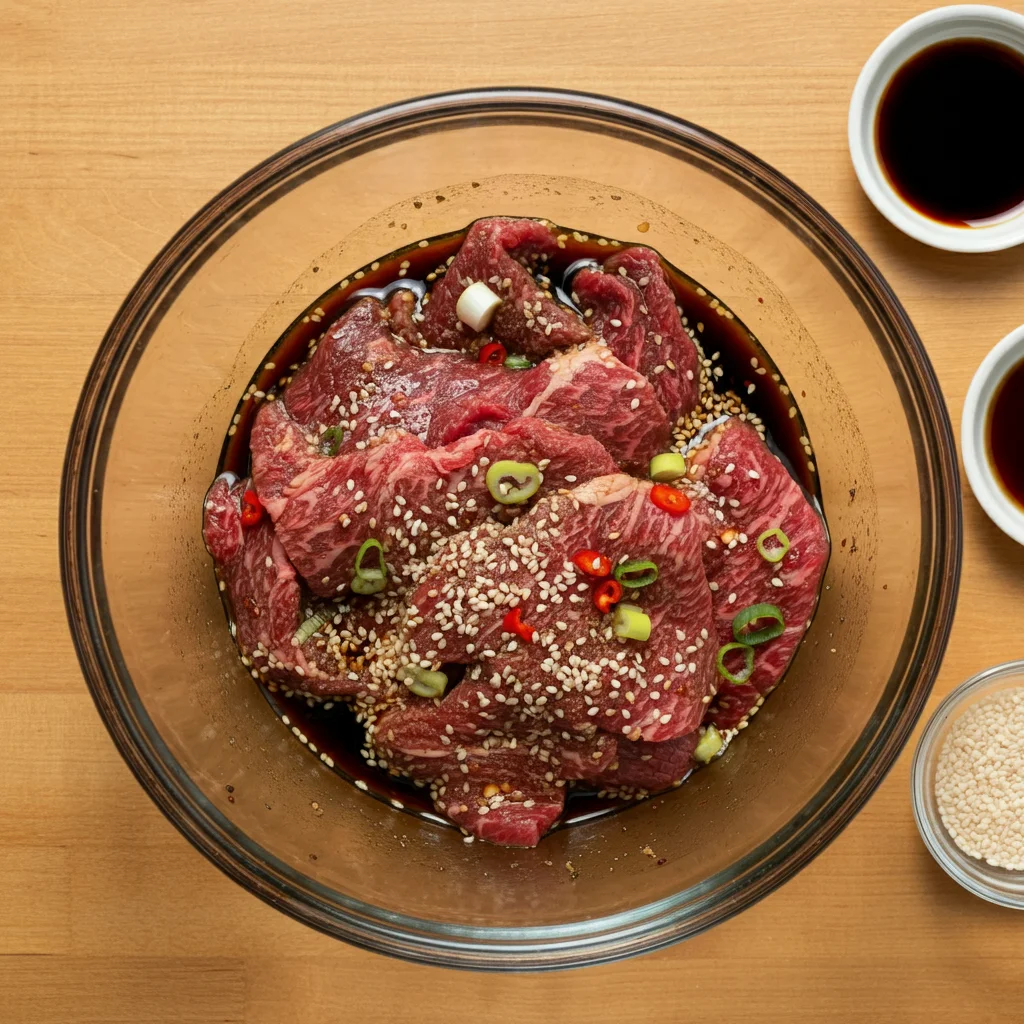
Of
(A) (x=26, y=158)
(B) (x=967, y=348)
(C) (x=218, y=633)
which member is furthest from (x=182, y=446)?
(B) (x=967, y=348)

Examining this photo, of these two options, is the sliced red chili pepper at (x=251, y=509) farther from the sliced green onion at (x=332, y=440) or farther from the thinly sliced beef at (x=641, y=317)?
the thinly sliced beef at (x=641, y=317)

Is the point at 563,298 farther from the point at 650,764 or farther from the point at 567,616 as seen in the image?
the point at 650,764

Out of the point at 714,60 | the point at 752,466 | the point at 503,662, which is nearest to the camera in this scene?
the point at 503,662

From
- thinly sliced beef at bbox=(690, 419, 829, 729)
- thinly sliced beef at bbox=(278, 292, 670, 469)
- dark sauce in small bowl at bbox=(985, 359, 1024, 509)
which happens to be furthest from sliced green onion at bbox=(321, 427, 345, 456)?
dark sauce in small bowl at bbox=(985, 359, 1024, 509)

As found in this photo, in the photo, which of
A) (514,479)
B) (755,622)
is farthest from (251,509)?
(755,622)

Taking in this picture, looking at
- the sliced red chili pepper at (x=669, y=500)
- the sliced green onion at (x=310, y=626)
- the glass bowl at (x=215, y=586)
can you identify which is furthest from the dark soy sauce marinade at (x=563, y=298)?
the sliced red chili pepper at (x=669, y=500)

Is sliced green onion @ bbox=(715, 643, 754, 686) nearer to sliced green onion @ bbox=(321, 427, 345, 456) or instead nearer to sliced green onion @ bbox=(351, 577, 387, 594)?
sliced green onion @ bbox=(351, 577, 387, 594)

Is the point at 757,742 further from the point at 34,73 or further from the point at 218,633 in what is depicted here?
the point at 34,73
